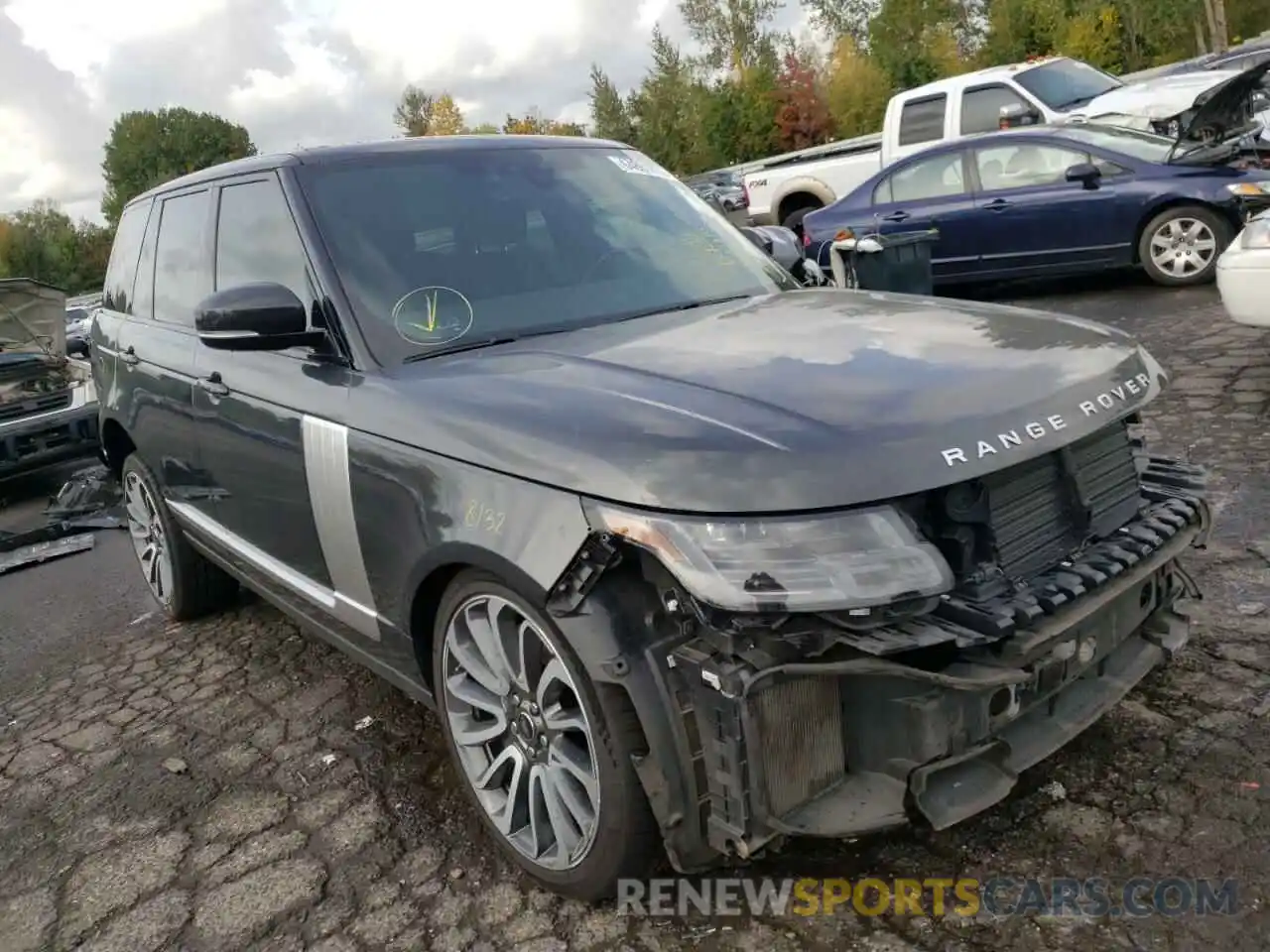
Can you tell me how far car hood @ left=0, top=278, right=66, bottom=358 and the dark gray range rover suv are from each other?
20.3ft

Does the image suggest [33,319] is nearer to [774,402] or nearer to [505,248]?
[505,248]

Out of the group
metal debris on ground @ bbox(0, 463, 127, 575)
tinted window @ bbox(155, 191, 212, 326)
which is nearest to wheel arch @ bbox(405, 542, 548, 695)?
tinted window @ bbox(155, 191, 212, 326)

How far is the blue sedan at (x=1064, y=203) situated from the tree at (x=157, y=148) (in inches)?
2940

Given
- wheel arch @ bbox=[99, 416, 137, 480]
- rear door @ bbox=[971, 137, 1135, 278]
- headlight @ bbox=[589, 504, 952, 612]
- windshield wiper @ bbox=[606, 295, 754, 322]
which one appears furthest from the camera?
rear door @ bbox=[971, 137, 1135, 278]

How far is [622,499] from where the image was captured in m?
2.15

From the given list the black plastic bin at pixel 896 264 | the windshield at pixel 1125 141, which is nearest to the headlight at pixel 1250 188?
the windshield at pixel 1125 141

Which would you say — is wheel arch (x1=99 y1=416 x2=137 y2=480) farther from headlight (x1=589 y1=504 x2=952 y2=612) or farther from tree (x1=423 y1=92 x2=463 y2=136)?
tree (x1=423 y1=92 x2=463 y2=136)

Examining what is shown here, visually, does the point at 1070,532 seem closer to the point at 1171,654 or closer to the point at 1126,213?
the point at 1171,654

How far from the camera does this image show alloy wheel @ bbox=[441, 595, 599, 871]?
8.13 feet

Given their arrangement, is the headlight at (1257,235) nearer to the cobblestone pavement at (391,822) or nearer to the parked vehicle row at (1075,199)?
the cobblestone pavement at (391,822)

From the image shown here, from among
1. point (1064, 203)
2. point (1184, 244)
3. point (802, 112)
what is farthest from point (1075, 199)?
point (802, 112)

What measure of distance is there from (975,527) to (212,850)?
2.32 meters

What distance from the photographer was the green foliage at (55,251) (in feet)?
212

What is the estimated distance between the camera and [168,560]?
4.91 meters
